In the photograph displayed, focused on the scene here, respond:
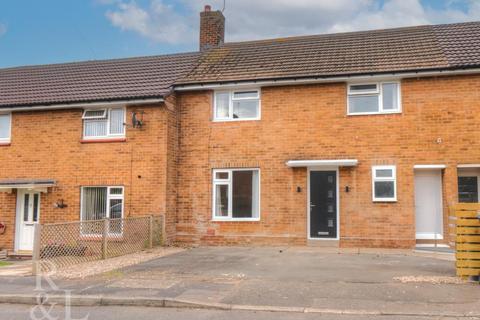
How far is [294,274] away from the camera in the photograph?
9.38m

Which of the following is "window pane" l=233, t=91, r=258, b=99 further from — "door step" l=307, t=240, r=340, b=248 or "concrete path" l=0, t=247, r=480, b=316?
"concrete path" l=0, t=247, r=480, b=316

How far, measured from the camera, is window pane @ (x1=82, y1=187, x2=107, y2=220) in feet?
48.5

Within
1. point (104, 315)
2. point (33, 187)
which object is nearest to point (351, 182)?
point (104, 315)

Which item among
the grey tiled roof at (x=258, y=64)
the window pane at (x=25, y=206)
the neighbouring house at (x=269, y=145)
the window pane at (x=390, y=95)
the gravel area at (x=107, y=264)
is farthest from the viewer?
the window pane at (x=25, y=206)

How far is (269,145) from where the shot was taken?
14.2m

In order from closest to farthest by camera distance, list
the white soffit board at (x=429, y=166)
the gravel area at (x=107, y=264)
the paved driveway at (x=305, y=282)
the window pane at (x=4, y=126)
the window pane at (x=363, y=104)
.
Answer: the paved driveway at (x=305, y=282) → the gravel area at (x=107, y=264) → the white soffit board at (x=429, y=166) → the window pane at (x=363, y=104) → the window pane at (x=4, y=126)

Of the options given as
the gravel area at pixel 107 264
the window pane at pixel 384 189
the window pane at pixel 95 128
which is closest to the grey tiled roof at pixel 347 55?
the window pane at pixel 95 128

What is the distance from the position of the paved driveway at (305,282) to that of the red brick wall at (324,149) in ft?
5.58

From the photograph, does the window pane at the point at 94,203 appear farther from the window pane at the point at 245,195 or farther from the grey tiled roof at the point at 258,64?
the window pane at the point at 245,195

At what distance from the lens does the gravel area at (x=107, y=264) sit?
977cm

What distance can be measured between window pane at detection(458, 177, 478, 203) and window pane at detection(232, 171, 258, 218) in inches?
222

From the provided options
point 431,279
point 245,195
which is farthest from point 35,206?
point 431,279

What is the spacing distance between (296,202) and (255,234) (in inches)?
60.1

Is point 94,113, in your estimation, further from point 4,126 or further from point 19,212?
point 19,212
